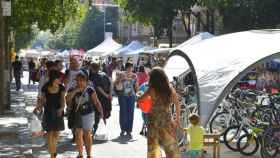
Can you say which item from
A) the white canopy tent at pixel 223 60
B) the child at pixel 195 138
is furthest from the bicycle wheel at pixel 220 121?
the child at pixel 195 138

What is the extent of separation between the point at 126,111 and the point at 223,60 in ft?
13.2

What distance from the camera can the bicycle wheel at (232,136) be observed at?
12555mm

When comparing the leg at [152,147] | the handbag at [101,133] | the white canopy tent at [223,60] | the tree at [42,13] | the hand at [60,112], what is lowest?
the handbag at [101,133]

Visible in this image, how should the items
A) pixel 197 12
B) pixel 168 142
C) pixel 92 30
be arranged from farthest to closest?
pixel 92 30 → pixel 197 12 → pixel 168 142

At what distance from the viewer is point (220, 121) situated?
47.9 feet

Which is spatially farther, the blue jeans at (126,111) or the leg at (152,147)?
the blue jeans at (126,111)

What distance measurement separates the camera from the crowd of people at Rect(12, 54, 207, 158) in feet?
29.1

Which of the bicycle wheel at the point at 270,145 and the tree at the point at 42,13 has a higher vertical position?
the tree at the point at 42,13

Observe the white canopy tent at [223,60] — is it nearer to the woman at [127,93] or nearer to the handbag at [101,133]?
the woman at [127,93]

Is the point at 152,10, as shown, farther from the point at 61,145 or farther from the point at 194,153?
the point at 194,153

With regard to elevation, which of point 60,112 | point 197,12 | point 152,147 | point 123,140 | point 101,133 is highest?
point 197,12

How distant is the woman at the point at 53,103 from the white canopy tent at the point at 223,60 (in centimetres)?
224

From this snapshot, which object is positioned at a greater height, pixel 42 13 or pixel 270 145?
pixel 42 13

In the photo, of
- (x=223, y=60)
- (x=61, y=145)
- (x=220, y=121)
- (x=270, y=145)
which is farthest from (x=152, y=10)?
(x=270, y=145)
